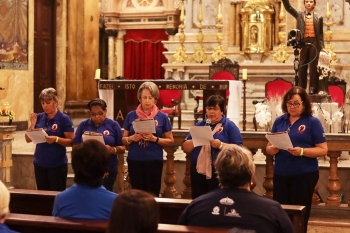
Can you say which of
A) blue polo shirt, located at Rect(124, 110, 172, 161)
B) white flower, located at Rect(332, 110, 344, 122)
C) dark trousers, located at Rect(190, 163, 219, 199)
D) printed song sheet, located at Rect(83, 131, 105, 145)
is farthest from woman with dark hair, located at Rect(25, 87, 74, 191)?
white flower, located at Rect(332, 110, 344, 122)

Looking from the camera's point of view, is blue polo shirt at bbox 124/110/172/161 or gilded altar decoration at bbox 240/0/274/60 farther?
gilded altar decoration at bbox 240/0/274/60

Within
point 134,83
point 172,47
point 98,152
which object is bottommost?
point 98,152

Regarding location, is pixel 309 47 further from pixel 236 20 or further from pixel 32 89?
pixel 32 89

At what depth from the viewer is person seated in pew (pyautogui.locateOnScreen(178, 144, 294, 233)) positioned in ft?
11.6

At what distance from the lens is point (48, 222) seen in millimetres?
3662

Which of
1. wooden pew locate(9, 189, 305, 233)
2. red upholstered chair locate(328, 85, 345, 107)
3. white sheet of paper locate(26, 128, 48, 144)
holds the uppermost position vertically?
red upholstered chair locate(328, 85, 345, 107)

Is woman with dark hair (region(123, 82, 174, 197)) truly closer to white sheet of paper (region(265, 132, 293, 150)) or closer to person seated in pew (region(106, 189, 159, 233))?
white sheet of paper (region(265, 132, 293, 150))

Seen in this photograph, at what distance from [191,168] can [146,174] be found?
1.48 feet

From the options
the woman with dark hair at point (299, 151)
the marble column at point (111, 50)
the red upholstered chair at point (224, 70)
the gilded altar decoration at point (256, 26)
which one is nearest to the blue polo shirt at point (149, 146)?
the woman with dark hair at point (299, 151)

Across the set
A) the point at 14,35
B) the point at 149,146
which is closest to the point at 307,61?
the point at 149,146

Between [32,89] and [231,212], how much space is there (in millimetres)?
11437

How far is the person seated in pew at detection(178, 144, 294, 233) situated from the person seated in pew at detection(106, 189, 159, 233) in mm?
858

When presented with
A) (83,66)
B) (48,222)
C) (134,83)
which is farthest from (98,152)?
(83,66)

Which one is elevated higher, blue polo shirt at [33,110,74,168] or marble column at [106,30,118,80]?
marble column at [106,30,118,80]
